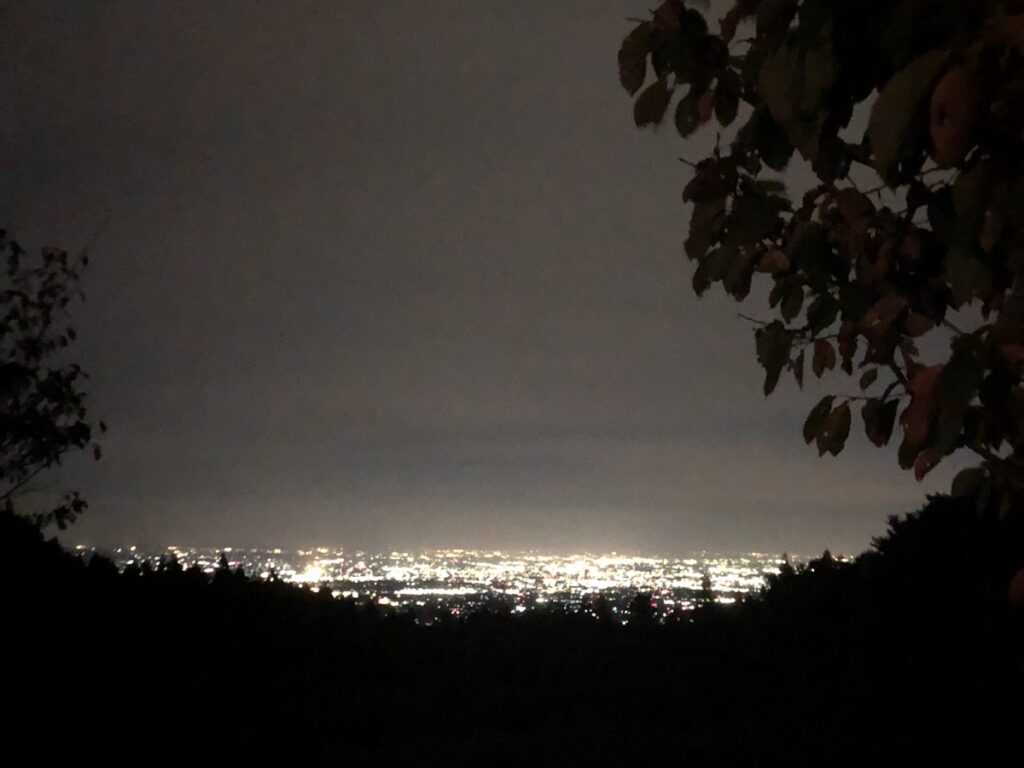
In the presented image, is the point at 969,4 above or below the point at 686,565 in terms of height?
above

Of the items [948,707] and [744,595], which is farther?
[744,595]

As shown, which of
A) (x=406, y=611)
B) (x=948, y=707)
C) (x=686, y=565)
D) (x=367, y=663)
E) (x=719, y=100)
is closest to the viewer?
(x=719, y=100)

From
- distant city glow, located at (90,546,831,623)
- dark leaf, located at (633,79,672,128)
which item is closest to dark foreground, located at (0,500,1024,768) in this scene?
distant city glow, located at (90,546,831,623)

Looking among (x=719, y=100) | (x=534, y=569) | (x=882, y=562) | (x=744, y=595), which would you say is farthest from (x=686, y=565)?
(x=719, y=100)

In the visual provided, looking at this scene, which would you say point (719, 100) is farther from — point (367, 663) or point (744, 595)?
point (744, 595)

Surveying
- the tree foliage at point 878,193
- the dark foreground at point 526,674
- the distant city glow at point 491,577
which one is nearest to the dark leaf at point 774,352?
the tree foliage at point 878,193

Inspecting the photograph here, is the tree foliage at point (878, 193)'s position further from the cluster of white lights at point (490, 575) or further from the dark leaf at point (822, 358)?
the cluster of white lights at point (490, 575)

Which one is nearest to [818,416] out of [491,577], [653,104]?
[653,104]

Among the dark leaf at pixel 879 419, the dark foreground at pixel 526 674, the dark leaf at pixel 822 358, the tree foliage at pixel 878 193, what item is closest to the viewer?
the tree foliage at pixel 878 193

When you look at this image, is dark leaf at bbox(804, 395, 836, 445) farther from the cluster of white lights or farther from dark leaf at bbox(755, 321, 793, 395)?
the cluster of white lights
